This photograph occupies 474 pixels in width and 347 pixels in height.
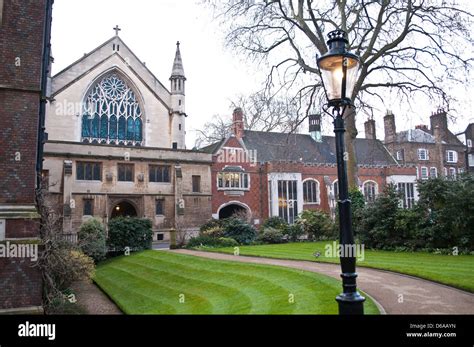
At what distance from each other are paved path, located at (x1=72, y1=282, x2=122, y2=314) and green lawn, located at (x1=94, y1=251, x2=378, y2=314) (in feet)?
0.81

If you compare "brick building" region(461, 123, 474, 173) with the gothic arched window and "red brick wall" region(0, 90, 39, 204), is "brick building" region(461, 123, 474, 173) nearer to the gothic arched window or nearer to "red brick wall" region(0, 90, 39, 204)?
the gothic arched window

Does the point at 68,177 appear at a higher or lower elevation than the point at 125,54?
Answer: lower

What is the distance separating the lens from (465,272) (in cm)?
1027

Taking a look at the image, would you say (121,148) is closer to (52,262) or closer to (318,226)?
(318,226)

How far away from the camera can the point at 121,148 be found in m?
29.8

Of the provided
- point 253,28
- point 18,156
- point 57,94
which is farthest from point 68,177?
point 18,156

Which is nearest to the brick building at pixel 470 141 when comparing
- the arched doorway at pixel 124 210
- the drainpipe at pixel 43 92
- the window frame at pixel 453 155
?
the window frame at pixel 453 155

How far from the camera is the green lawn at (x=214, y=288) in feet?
28.6

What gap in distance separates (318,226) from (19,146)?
63.0ft

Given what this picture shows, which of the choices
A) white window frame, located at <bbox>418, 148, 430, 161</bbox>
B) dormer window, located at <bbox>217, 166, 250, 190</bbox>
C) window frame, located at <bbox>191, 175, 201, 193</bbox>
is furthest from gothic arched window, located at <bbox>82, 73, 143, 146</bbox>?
white window frame, located at <bbox>418, 148, 430, 161</bbox>

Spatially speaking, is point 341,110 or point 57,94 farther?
point 57,94

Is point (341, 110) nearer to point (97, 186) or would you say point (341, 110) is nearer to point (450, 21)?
point (450, 21)

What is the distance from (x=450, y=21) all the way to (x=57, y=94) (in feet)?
91.3

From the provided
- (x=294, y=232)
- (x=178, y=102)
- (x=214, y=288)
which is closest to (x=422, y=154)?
(x=294, y=232)
